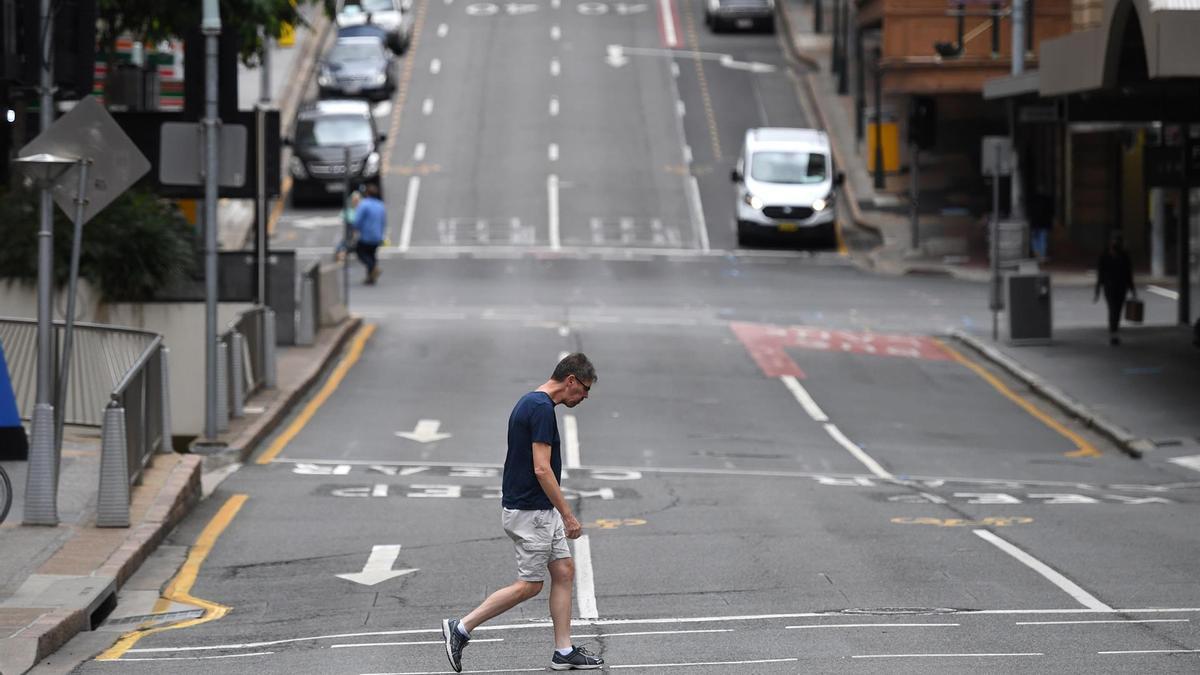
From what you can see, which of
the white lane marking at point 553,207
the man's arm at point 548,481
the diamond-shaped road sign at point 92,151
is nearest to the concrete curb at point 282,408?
the diamond-shaped road sign at point 92,151

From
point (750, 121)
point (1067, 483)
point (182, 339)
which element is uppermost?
point (750, 121)

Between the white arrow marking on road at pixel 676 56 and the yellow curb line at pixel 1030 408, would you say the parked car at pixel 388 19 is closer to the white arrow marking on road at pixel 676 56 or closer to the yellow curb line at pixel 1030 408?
the white arrow marking on road at pixel 676 56

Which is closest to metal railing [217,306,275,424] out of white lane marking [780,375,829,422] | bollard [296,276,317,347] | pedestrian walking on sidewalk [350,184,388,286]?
bollard [296,276,317,347]

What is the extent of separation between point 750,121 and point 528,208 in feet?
35.9

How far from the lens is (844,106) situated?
56250mm

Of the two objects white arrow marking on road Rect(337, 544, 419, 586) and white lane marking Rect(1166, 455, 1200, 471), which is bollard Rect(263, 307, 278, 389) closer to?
white arrow marking on road Rect(337, 544, 419, 586)

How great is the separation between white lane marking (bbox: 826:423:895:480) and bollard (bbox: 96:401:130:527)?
7.94m

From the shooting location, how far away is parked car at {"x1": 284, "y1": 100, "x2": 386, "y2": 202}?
46531 millimetres

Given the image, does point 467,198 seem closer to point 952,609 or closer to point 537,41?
point 537,41

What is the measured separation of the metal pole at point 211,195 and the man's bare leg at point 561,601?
9.83 metres

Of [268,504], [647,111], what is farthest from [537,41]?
[268,504]

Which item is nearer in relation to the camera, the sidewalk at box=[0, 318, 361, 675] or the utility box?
the sidewalk at box=[0, 318, 361, 675]

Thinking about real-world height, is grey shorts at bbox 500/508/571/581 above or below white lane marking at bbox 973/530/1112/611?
above

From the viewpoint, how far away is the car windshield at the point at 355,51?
185ft
